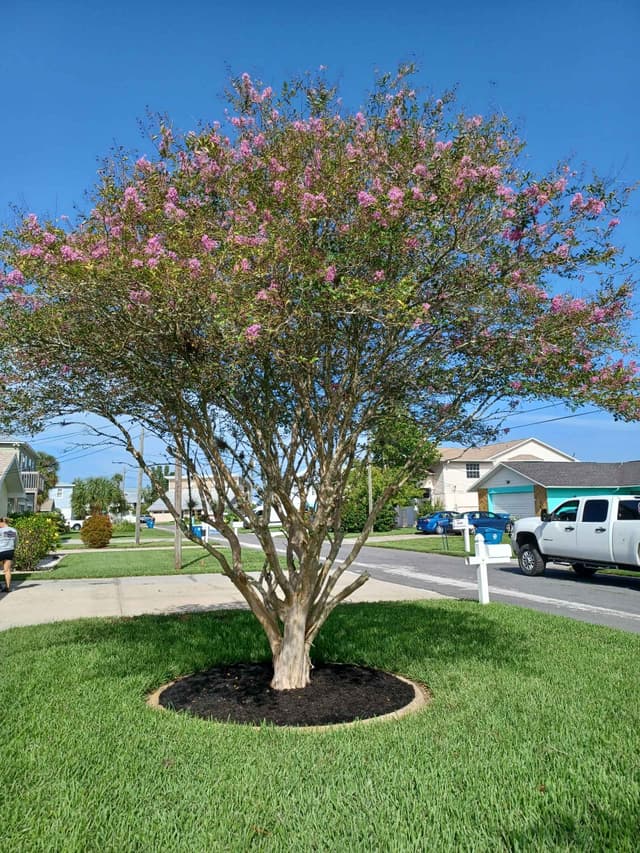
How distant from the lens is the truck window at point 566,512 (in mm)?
16250

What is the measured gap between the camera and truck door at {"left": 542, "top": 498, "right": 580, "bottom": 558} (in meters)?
15.9

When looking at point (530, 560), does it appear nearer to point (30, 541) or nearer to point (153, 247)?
point (30, 541)

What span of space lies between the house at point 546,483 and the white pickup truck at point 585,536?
63.3 feet

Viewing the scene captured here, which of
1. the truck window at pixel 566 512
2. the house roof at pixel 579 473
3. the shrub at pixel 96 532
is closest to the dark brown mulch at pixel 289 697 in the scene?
the truck window at pixel 566 512

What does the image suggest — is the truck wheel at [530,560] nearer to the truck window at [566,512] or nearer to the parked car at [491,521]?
the truck window at [566,512]

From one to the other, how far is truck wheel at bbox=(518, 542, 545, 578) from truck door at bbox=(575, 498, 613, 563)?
157cm

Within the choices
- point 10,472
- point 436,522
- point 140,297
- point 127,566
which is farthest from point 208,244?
point 436,522

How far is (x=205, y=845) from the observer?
314cm

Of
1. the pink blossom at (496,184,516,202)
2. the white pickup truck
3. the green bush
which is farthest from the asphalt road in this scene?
the green bush

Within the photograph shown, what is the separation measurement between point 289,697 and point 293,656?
0.38m

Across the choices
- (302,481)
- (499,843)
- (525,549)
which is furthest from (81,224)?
(525,549)

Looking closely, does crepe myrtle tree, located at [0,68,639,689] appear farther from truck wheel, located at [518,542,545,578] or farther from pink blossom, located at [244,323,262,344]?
truck wheel, located at [518,542,545,578]

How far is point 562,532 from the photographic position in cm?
1616

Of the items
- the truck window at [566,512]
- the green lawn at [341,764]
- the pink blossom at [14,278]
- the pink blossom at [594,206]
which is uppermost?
the pink blossom at [594,206]
